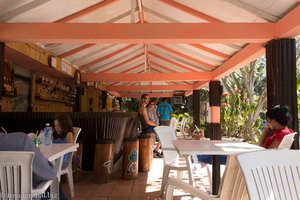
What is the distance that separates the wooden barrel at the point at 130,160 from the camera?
178 inches

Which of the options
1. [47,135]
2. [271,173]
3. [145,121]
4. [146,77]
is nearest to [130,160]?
[145,121]

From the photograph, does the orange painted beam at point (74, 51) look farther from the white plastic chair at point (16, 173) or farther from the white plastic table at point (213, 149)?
the white plastic chair at point (16, 173)

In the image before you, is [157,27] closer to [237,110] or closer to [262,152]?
[262,152]

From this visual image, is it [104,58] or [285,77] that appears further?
[104,58]

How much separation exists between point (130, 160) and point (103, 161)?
0.44 metres

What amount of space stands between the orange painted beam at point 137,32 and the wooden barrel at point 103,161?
1590mm

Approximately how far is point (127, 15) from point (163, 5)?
982 mm

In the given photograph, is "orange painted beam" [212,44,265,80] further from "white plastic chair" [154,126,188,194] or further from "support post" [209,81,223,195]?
"white plastic chair" [154,126,188,194]

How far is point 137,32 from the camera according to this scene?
4.36 metres

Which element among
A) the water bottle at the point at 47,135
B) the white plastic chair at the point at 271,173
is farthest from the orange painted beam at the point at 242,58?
the white plastic chair at the point at 271,173

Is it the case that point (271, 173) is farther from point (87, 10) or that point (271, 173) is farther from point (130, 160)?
point (87, 10)

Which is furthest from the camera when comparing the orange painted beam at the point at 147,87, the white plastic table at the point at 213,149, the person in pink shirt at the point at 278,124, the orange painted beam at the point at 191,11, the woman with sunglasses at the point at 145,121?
the orange painted beam at the point at 147,87

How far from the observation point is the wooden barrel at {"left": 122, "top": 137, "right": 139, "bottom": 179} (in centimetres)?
453

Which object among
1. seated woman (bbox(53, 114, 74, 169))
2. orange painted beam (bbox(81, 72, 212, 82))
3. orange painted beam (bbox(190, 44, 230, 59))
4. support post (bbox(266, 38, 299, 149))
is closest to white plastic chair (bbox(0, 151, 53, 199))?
seated woman (bbox(53, 114, 74, 169))
